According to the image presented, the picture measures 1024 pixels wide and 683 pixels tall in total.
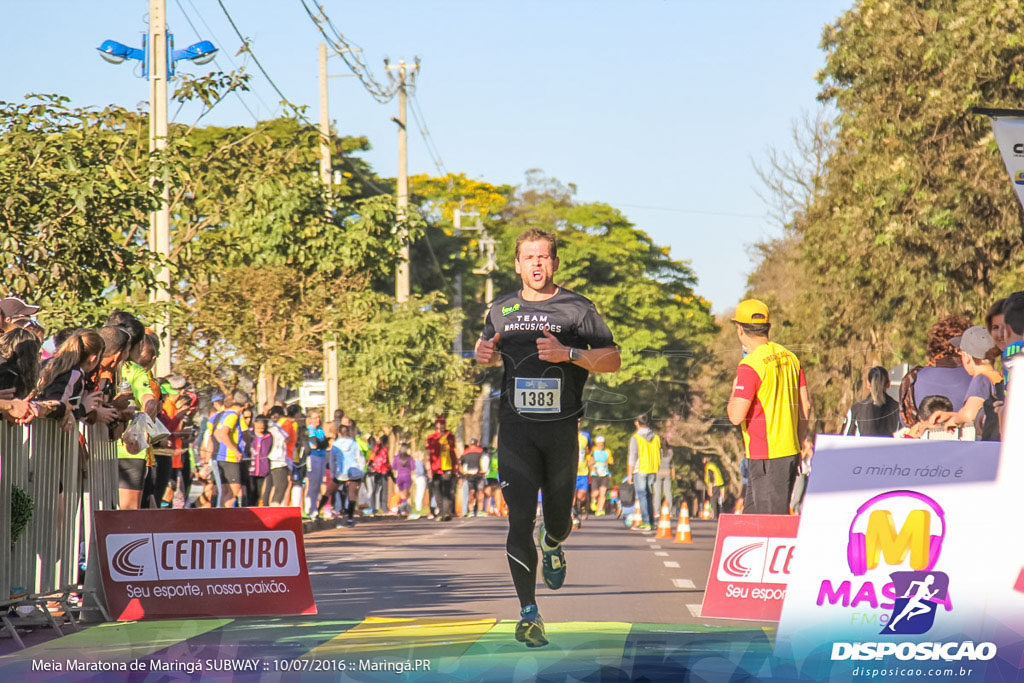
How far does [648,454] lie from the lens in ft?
81.9

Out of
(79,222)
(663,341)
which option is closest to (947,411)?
(79,222)

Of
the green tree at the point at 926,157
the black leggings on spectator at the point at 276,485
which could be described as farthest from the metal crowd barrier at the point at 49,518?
the green tree at the point at 926,157

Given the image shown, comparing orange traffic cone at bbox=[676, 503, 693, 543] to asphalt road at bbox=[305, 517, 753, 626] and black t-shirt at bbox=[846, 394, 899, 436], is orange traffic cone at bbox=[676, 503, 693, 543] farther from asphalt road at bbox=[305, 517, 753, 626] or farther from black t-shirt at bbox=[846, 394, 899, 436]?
black t-shirt at bbox=[846, 394, 899, 436]

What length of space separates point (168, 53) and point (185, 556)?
43.0 feet

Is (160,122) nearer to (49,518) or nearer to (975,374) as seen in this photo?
(49,518)

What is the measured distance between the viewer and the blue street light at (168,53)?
21.7 meters

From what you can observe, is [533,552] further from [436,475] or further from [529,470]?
[436,475]

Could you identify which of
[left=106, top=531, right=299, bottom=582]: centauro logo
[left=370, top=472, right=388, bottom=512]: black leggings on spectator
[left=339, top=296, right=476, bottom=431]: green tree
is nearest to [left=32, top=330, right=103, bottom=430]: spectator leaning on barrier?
[left=106, top=531, right=299, bottom=582]: centauro logo

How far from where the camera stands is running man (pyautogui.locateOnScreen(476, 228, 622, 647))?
320 inches

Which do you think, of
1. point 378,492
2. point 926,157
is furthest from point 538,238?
point 378,492

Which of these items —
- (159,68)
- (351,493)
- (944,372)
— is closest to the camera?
(944,372)

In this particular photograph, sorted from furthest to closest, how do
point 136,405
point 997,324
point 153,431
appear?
point 136,405 < point 153,431 < point 997,324

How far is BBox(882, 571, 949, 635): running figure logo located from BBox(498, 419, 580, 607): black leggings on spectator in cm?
193

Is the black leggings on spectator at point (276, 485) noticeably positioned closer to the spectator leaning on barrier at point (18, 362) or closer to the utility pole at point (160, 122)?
the utility pole at point (160, 122)
